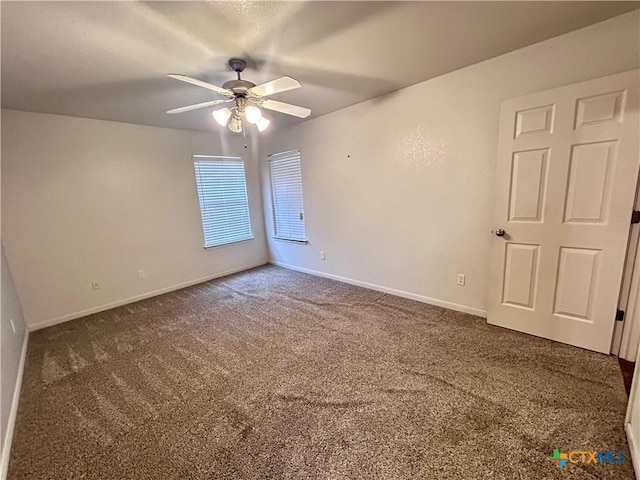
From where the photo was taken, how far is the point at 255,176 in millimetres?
4973

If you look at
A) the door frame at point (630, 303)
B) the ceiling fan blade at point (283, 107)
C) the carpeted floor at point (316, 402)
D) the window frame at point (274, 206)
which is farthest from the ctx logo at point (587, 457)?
the window frame at point (274, 206)

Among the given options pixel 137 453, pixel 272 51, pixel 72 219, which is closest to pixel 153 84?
pixel 272 51

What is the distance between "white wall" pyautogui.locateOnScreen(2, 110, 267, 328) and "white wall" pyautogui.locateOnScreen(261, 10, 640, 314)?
192cm

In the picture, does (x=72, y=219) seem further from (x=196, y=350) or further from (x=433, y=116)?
(x=433, y=116)

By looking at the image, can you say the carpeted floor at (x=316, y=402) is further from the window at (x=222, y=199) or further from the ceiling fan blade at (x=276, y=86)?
the ceiling fan blade at (x=276, y=86)

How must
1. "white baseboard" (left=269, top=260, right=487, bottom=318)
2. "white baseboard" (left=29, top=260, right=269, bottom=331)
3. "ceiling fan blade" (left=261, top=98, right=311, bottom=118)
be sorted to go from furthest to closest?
"white baseboard" (left=29, top=260, right=269, bottom=331) < "white baseboard" (left=269, top=260, right=487, bottom=318) < "ceiling fan blade" (left=261, top=98, right=311, bottom=118)

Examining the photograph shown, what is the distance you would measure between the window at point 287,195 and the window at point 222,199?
1.79ft

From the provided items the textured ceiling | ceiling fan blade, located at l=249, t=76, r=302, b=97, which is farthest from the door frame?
ceiling fan blade, located at l=249, t=76, r=302, b=97

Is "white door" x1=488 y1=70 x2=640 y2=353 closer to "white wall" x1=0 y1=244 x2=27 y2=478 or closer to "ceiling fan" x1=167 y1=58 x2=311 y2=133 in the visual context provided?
"ceiling fan" x1=167 y1=58 x2=311 y2=133

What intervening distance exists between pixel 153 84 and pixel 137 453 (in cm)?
278

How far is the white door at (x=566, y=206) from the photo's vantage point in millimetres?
1894

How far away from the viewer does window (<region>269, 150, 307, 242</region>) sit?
4363 mm

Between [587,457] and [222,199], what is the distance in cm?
471

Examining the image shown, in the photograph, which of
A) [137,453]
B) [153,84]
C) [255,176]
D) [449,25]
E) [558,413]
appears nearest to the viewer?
[137,453]
